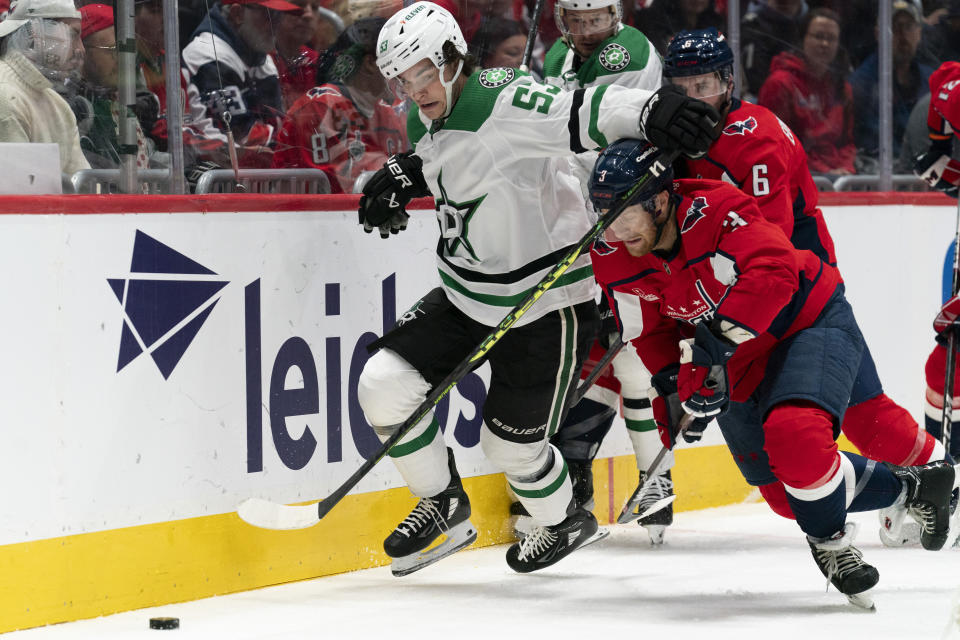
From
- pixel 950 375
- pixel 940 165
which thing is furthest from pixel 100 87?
pixel 950 375

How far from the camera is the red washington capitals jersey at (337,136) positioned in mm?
Result: 4137

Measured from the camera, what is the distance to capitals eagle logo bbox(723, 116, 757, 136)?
3.79 metres

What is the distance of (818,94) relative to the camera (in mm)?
5672

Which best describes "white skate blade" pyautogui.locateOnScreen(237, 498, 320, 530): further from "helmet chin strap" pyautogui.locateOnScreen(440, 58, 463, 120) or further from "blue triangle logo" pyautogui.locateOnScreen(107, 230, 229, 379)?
"helmet chin strap" pyautogui.locateOnScreen(440, 58, 463, 120)

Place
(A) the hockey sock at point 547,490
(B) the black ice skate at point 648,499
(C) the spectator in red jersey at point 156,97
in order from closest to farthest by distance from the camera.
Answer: (C) the spectator in red jersey at point 156,97
(A) the hockey sock at point 547,490
(B) the black ice skate at point 648,499

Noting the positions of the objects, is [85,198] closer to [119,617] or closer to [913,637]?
[119,617]

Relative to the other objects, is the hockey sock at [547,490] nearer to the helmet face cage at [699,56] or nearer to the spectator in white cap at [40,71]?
the helmet face cage at [699,56]

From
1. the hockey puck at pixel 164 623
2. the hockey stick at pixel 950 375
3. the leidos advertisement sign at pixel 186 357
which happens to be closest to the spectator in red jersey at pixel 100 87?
the leidos advertisement sign at pixel 186 357

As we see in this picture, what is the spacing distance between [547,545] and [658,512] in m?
0.65

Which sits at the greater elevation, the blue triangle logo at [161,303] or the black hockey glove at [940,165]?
the black hockey glove at [940,165]

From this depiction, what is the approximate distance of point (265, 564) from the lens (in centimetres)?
385

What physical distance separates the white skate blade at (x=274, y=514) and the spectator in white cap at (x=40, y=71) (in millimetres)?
Result: 916

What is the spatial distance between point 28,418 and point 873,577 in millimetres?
1947

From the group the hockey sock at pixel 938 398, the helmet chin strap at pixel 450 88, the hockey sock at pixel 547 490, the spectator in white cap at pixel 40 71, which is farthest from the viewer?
the hockey sock at pixel 938 398
